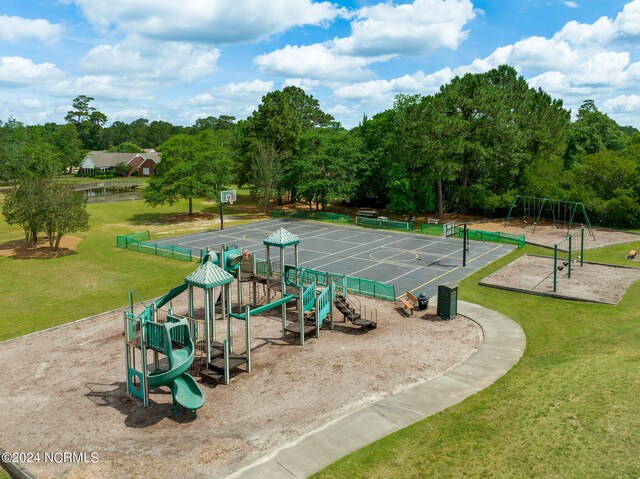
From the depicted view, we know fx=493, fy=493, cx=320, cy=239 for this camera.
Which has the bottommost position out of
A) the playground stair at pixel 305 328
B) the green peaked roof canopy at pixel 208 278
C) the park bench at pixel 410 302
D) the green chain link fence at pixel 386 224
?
the playground stair at pixel 305 328

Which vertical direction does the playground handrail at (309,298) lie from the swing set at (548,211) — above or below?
below

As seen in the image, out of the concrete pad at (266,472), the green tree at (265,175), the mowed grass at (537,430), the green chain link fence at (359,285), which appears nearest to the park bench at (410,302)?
→ the green chain link fence at (359,285)

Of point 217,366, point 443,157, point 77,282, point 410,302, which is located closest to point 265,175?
point 443,157

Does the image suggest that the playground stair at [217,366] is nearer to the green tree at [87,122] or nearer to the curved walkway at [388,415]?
the curved walkway at [388,415]

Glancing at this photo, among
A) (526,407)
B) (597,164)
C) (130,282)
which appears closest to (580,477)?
(526,407)

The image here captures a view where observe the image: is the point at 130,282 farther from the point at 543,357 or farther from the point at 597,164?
the point at 597,164

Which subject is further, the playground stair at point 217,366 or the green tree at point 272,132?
the green tree at point 272,132

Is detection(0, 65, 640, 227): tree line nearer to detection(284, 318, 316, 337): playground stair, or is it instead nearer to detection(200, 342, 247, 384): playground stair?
detection(284, 318, 316, 337): playground stair

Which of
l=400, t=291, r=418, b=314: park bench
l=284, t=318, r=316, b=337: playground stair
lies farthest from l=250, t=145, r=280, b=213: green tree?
l=284, t=318, r=316, b=337: playground stair

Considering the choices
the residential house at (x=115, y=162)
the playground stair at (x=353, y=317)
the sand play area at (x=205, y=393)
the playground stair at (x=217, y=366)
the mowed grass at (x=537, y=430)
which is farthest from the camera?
the residential house at (x=115, y=162)
